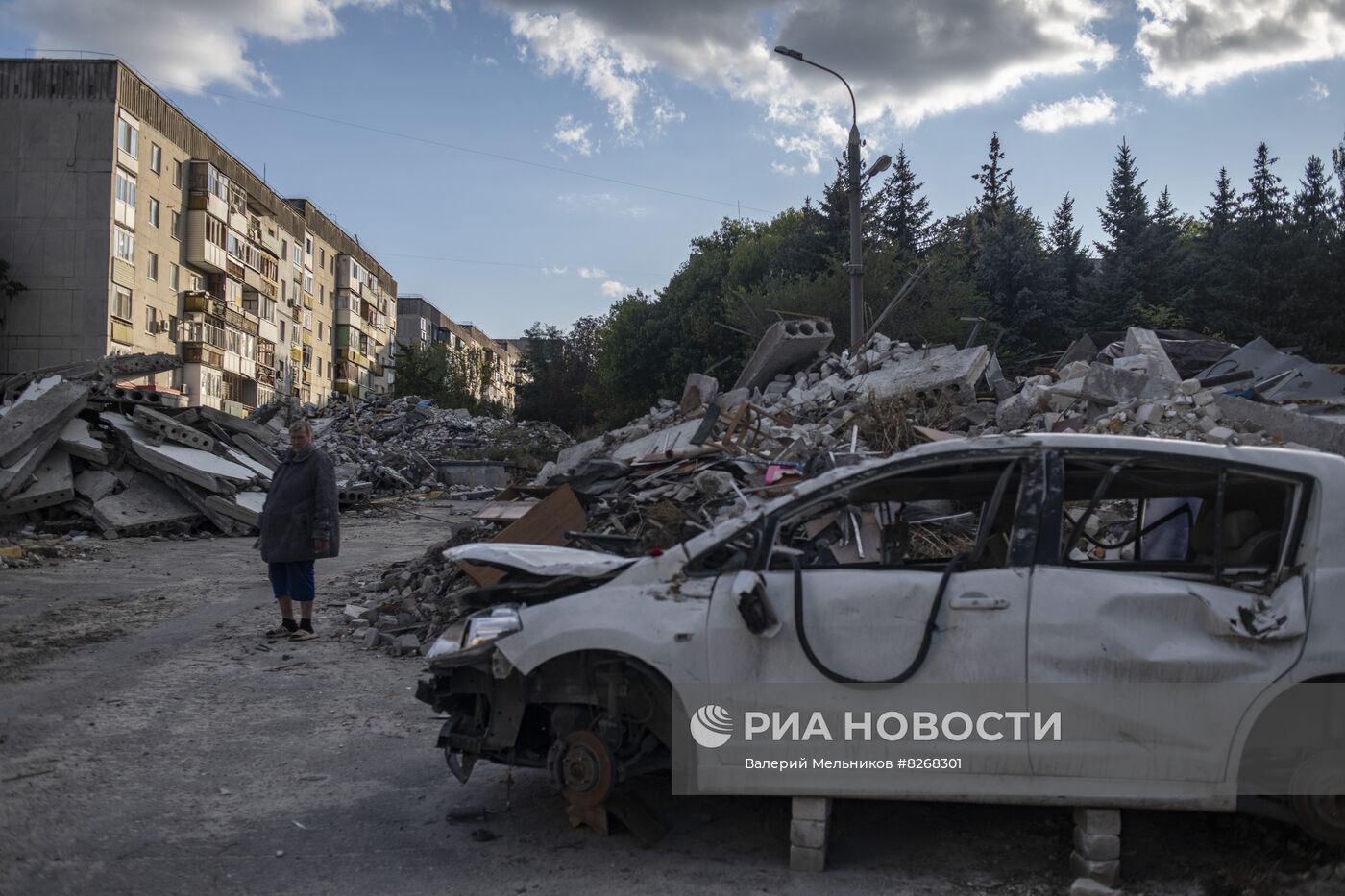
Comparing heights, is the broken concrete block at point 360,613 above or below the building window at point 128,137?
below

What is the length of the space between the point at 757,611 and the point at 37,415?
16288mm

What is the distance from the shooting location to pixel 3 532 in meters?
15.4

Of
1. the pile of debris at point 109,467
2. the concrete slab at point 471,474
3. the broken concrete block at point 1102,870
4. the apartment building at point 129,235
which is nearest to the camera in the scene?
the broken concrete block at point 1102,870

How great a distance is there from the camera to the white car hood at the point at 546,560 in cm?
420

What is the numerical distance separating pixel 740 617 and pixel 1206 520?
226cm

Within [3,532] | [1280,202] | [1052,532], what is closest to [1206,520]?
[1052,532]

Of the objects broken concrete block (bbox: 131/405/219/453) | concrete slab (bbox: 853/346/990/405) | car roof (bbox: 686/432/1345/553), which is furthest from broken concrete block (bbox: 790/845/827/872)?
broken concrete block (bbox: 131/405/219/453)

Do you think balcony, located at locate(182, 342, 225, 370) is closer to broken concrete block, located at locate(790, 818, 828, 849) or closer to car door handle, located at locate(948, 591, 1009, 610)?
broken concrete block, located at locate(790, 818, 828, 849)

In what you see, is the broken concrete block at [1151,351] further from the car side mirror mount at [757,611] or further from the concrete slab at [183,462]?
the concrete slab at [183,462]

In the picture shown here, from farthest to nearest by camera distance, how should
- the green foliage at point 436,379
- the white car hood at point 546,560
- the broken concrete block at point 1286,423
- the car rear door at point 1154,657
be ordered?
the green foliage at point 436,379
the broken concrete block at point 1286,423
the white car hood at point 546,560
the car rear door at point 1154,657

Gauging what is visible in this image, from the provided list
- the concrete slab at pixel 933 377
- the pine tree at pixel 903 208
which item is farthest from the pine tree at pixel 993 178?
Result: the concrete slab at pixel 933 377

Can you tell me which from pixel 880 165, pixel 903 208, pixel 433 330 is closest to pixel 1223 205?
pixel 903 208

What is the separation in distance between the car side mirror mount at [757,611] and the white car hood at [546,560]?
60 centimetres

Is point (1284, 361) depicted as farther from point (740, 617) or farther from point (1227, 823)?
point (740, 617)
